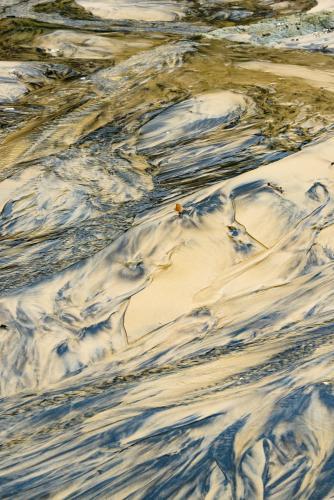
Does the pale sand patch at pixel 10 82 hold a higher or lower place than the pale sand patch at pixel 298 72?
lower

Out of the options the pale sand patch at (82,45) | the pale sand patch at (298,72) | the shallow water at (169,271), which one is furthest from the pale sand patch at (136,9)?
the pale sand patch at (298,72)

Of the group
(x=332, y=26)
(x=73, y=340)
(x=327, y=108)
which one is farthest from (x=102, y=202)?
(x=332, y=26)

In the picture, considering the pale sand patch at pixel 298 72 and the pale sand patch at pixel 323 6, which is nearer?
the pale sand patch at pixel 298 72

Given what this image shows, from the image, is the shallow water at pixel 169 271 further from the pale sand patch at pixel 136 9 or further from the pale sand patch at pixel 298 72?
the pale sand patch at pixel 136 9

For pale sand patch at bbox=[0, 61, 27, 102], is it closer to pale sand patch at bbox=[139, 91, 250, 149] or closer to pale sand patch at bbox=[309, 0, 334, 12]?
pale sand patch at bbox=[139, 91, 250, 149]

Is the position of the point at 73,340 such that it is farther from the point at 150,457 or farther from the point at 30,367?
the point at 150,457

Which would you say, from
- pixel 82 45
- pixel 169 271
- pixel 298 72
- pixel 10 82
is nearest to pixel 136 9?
pixel 82 45

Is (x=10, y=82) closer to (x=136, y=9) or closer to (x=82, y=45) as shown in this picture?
(x=82, y=45)

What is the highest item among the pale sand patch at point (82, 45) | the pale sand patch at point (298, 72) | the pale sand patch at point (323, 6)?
the pale sand patch at point (323, 6)
